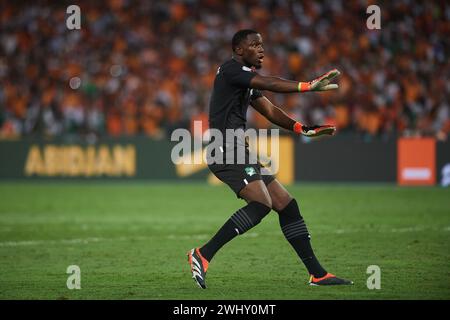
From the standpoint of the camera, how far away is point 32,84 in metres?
25.7

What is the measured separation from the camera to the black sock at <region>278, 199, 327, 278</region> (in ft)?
27.2

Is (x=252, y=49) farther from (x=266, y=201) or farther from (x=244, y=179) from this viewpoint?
(x=266, y=201)

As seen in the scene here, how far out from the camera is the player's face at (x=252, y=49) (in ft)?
26.8

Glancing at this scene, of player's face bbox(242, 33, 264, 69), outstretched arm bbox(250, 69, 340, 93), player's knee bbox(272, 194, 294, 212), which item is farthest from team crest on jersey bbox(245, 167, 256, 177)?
player's face bbox(242, 33, 264, 69)

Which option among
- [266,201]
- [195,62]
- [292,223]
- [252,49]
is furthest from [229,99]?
[195,62]

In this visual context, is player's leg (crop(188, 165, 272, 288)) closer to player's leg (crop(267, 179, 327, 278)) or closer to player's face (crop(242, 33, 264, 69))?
player's leg (crop(267, 179, 327, 278))

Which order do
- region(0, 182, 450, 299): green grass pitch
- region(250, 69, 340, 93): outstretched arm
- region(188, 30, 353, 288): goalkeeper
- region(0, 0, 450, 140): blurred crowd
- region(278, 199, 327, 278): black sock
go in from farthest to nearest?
1. region(0, 0, 450, 140): blurred crowd
2. region(278, 199, 327, 278): black sock
3. region(188, 30, 353, 288): goalkeeper
4. region(0, 182, 450, 299): green grass pitch
5. region(250, 69, 340, 93): outstretched arm

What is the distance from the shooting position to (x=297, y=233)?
837cm

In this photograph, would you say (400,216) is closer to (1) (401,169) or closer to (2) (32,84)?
(1) (401,169)

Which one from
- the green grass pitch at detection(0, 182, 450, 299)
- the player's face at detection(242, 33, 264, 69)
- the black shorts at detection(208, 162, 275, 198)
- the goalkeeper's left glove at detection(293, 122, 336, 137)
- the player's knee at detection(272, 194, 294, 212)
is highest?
the player's face at detection(242, 33, 264, 69)

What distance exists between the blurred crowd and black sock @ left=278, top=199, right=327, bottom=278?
13.1 m

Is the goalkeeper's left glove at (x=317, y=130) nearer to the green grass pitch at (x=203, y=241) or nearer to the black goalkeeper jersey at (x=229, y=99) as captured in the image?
the black goalkeeper jersey at (x=229, y=99)

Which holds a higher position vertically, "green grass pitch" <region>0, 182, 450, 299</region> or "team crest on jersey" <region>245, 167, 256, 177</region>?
"team crest on jersey" <region>245, 167, 256, 177</region>
